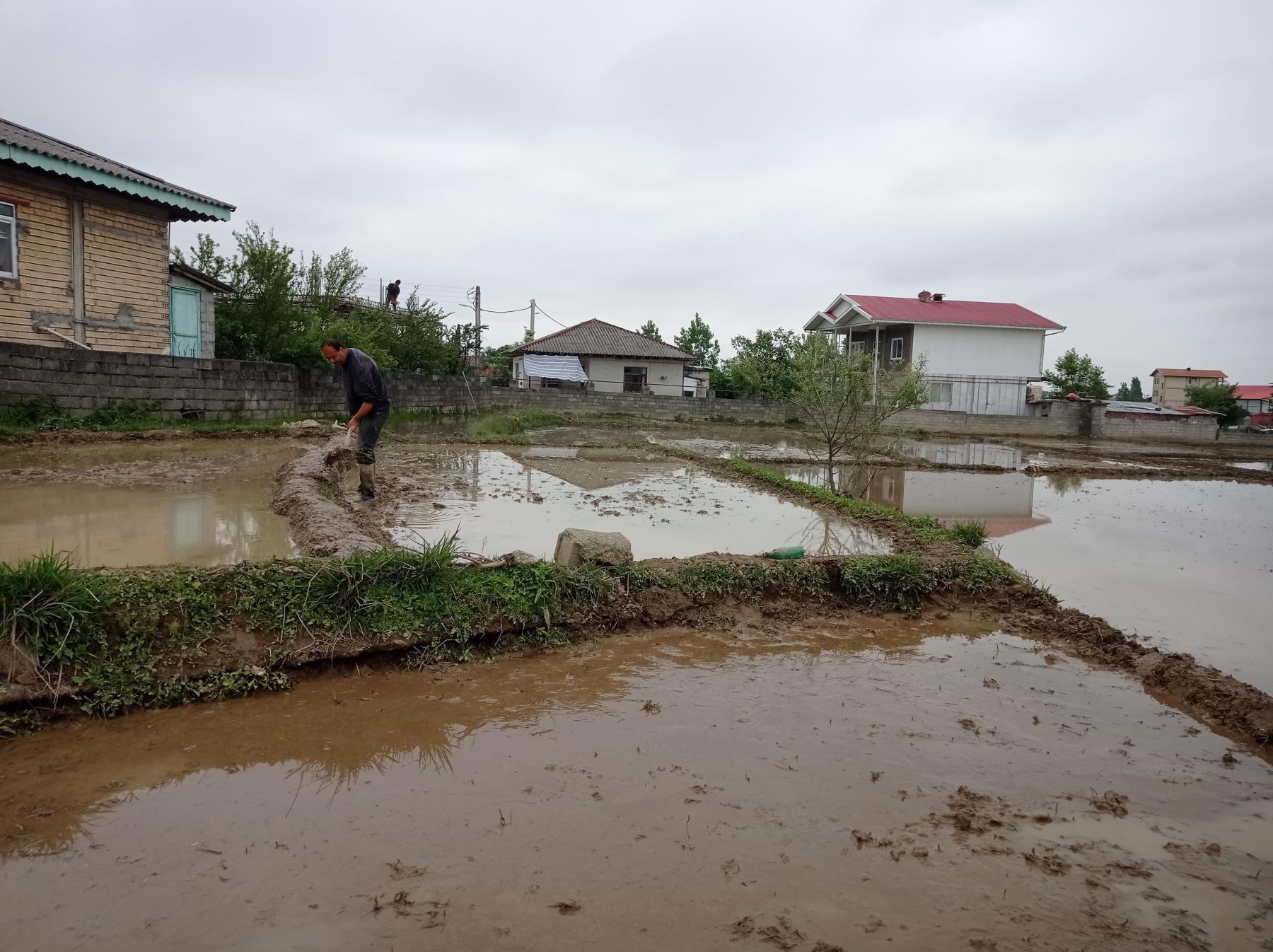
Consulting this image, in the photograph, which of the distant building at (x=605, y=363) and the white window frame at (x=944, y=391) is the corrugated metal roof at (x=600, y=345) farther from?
the white window frame at (x=944, y=391)

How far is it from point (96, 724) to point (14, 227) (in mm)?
13664

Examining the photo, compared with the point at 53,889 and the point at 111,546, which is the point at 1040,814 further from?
the point at 111,546

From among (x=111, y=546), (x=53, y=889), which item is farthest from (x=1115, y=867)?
(x=111, y=546)

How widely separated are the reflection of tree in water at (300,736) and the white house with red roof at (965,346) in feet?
106

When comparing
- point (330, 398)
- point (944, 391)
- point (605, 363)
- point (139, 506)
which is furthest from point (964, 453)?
point (605, 363)

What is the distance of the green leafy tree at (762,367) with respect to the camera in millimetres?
34594

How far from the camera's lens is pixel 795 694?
171 inches

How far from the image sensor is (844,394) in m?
11.5

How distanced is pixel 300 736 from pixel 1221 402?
2277 inches

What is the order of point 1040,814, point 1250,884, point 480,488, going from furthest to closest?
point 480,488, point 1040,814, point 1250,884

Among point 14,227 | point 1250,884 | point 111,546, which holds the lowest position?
point 1250,884

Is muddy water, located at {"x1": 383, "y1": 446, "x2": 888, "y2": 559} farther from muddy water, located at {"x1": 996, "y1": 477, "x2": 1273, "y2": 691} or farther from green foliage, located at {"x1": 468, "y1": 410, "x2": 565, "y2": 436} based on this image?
green foliage, located at {"x1": 468, "y1": 410, "x2": 565, "y2": 436}

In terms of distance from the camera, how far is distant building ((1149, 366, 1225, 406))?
76.6 metres

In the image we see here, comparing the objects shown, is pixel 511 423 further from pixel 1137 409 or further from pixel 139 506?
pixel 1137 409
